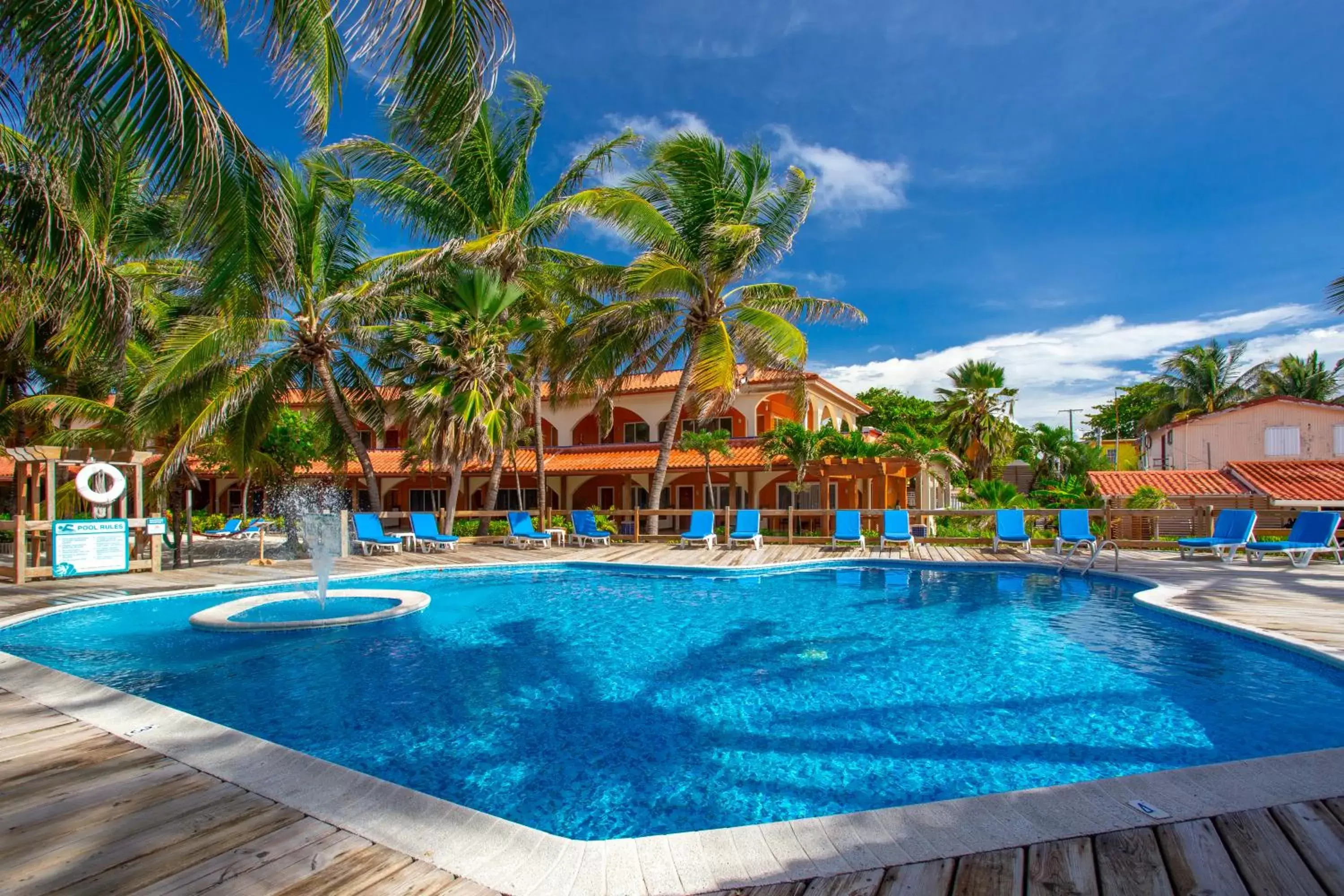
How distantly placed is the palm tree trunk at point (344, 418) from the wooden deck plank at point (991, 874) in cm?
1784

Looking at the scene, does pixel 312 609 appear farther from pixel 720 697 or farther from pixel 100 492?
pixel 720 697

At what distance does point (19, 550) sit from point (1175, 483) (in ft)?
95.8

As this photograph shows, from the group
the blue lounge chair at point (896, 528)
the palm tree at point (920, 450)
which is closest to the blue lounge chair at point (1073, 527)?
the blue lounge chair at point (896, 528)

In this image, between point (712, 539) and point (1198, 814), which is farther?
point (712, 539)

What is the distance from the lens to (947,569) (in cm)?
1334

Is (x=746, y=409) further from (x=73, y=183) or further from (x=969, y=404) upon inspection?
(x=73, y=183)

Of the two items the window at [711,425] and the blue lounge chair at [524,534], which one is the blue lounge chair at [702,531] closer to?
the blue lounge chair at [524,534]

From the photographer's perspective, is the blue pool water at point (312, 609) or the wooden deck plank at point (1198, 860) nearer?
the wooden deck plank at point (1198, 860)

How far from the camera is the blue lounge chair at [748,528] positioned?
16.8m

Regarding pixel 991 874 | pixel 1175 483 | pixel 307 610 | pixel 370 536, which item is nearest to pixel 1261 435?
pixel 1175 483

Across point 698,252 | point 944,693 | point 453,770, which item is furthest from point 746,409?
point 453,770

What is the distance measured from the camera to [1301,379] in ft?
131

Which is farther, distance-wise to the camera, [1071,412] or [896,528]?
[1071,412]

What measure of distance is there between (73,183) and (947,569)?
551 inches
